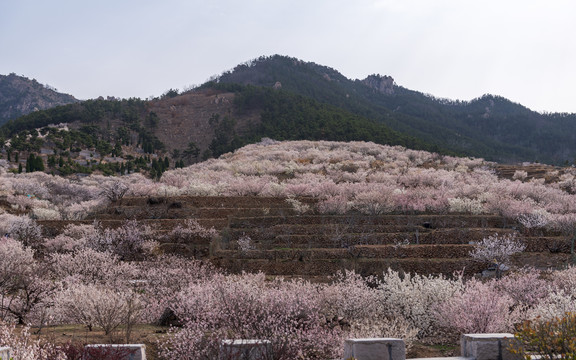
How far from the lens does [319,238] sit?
25.0 meters

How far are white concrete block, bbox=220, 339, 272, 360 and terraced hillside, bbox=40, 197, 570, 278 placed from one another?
527 inches

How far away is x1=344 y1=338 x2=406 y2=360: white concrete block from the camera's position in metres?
8.29

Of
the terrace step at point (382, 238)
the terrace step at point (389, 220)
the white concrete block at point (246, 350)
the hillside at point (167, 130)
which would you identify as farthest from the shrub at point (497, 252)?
the hillside at point (167, 130)

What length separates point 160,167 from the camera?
68.2 m

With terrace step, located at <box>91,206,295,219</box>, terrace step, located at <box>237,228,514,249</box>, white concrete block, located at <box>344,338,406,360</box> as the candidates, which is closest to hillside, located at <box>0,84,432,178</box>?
terrace step, located at <box>91,206,295,219</box>

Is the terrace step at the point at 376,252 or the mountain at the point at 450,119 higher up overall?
the mountain at the point at 450,119

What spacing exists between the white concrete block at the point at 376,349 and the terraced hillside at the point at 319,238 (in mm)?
12608

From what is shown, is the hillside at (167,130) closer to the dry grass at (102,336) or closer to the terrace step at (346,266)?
the terrace step at (346,266)

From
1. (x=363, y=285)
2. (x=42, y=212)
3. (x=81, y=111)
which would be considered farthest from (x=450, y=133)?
(x=363, y=285)

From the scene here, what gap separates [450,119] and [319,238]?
5214 inches

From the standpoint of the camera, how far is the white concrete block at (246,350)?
7891 mm

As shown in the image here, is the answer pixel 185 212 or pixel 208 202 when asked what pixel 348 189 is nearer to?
pixel 208 202

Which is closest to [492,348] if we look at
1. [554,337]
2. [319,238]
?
[554,337]

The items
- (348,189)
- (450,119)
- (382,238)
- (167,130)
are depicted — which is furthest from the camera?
(450,119)
